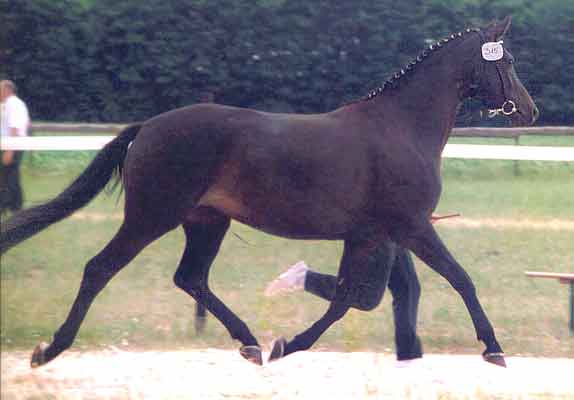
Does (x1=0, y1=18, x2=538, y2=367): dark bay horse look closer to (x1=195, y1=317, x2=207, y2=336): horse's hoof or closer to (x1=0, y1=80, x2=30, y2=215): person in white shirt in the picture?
(x1=195, y1=317, x2=207, y2=336): horse's hoof

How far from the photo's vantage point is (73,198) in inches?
206

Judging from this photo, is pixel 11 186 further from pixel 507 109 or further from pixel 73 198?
pixel 507 109

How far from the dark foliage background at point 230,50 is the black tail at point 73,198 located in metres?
0.73

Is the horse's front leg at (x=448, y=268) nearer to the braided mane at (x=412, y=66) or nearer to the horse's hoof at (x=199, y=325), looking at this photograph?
the braided mane at (x=412, y=66)

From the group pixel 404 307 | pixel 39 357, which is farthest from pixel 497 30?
pixel 39 357

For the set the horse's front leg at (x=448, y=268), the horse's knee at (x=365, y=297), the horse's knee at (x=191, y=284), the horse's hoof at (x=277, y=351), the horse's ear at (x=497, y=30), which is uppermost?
the horse's ear at (x=497, y=30)

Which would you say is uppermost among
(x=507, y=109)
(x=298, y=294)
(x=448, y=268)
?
(x=507, y=109)

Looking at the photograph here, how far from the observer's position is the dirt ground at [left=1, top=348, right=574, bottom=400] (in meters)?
5.00

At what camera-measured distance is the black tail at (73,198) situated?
17.0 feet

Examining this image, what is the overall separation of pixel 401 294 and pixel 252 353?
0.81 m

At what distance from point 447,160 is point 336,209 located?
1.64 m

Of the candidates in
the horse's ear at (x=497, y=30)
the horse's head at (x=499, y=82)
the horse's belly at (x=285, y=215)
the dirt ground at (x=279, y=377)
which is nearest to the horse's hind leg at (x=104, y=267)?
the dirt ground at (x=279, y=377)

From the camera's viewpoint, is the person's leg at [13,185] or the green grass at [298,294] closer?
the green grass at [298,294]

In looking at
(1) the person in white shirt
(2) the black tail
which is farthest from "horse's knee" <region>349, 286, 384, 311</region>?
(1) the person in white shirt
